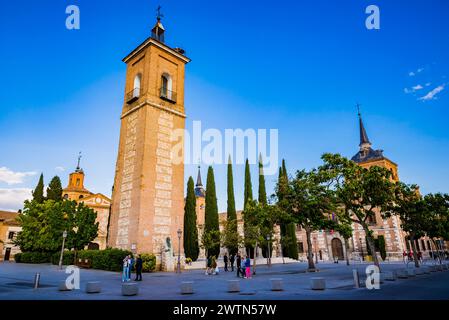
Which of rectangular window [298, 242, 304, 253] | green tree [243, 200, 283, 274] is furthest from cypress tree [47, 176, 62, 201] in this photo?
rectangular window [298, 242, 304, 253]

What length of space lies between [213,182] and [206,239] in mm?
15057

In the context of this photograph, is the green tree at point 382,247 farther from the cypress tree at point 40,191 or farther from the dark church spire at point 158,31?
the cypress tree at point 40,191

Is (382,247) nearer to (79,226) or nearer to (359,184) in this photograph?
(359,184)

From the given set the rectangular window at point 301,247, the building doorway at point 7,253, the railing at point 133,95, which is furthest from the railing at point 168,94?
the building doorway at point 7,253

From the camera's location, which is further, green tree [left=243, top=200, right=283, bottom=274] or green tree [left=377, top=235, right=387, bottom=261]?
green tree [left=377, top=235, right=387, bottom=261]

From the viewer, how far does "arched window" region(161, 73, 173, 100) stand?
31.3 m

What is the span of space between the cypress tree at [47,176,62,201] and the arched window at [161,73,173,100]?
1247 inches

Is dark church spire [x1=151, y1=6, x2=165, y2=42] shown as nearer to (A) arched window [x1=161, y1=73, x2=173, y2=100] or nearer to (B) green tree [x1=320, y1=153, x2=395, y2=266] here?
(A) arched window [x1=161, y1=73, x2=173, y2=100]

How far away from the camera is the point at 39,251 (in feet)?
116

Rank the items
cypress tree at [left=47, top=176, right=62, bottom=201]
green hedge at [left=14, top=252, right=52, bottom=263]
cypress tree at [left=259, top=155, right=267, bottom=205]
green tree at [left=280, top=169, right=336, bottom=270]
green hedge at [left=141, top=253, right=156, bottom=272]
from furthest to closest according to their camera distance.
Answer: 1. cypress tree at [left=47, top=176, right=62, bottom=201]
2. cypress tree at [left=259, top=155, right=267, bottom=205]
3. green hedge at [left=14, top=252, right=52, bottom=263]
4. green hedge at [left=141, top=253, right=156, bottom=272]
5. green tree at [left=280, top=169, right=336, bottom=270]

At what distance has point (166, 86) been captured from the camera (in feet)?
106
